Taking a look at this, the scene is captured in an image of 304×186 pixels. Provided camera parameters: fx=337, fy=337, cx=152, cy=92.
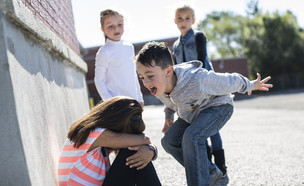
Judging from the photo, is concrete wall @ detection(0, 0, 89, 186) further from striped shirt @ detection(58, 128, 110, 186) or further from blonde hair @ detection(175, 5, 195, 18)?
blonde hair @ detection(175, 5, 195, 18)

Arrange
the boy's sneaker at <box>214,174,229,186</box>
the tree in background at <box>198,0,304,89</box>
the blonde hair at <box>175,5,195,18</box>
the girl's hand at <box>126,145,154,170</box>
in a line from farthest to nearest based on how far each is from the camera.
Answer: the tree in background at <box>198,0,304,89</box> < the blonde hair at <box>175,5,195,18</box> < the boy's sneaker at <box>214,174,229,186</box> < the girl's hand at <box>126,145,154,170</box>

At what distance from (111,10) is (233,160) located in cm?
243

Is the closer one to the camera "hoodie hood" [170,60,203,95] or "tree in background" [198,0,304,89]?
"hoodie hood" [170,60,203,95]

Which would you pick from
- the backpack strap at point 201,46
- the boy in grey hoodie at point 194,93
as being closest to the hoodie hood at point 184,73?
the boy in grey hoodie at point 194,93

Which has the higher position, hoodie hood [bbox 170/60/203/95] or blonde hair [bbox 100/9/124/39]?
blonde hair [bbox 100/9/124/39]

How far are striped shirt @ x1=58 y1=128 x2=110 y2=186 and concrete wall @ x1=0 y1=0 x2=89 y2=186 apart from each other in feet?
0.51

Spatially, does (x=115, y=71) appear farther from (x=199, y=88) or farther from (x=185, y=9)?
(x=199, y=88)

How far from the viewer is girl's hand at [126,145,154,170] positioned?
2277mm

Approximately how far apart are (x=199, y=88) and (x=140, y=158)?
0.86 metres

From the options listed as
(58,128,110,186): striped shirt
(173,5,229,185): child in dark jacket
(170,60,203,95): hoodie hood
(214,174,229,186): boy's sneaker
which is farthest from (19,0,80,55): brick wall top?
(214,174,229,186): boy's sneaker

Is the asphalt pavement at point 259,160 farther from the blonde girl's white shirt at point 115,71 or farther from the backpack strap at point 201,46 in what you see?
the backpack strap at point 201,46

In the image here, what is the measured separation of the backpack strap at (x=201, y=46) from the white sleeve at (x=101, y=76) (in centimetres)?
105

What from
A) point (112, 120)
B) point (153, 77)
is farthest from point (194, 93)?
point (112, 120)

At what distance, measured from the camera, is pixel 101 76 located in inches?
150
